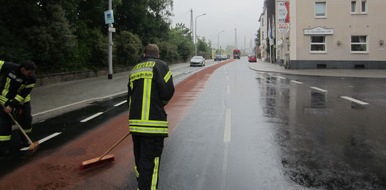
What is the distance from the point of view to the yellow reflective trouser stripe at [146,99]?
13.7 feet

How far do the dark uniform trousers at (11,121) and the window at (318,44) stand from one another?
28.9 metres

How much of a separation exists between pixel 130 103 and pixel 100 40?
22463 mm

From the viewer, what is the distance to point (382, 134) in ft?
24.8

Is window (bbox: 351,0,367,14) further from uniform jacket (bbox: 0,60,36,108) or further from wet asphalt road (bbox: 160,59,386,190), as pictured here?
uniform jacket (bbox: 0,60,36,108)

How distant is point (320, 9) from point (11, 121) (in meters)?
30.3

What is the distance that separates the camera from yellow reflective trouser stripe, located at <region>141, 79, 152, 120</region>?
418 cm

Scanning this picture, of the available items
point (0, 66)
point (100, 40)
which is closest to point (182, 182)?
point (0, 66)

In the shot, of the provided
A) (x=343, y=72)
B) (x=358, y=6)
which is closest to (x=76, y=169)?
(x=343, y=72)

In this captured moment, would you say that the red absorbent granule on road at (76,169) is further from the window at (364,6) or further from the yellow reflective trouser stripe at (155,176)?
the window at (364,6)

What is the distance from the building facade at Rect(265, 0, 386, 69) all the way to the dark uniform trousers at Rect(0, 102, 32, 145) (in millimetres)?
27845

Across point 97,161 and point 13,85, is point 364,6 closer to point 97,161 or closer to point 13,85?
point 13,85

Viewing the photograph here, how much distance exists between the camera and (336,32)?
31.9 metres

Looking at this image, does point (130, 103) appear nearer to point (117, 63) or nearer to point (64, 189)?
point (64, 189)

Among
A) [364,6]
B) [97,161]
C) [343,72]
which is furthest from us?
[364,6]
